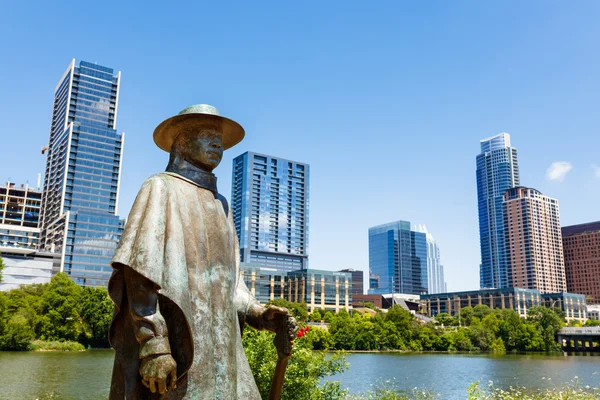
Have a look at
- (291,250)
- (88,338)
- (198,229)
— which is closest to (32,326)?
(88,338)

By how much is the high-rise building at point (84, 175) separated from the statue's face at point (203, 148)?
10481 centimetres

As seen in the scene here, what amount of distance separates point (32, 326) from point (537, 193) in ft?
541

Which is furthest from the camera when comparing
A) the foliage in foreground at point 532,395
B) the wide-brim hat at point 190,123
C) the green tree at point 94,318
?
the green tree at point 94,318

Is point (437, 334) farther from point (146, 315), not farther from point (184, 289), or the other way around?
point (146, 315)

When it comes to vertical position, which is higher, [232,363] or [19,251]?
[19,251]

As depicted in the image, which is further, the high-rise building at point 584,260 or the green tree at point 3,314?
the high-rise building at point 584,260

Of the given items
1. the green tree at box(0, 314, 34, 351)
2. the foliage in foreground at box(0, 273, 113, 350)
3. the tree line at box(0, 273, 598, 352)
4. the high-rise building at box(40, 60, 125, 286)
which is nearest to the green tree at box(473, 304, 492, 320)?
the tree line at box(0, 273, 598, 352)

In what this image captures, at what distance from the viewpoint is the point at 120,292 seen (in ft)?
11.5

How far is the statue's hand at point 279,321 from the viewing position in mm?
4199

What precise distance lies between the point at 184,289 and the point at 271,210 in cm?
17804

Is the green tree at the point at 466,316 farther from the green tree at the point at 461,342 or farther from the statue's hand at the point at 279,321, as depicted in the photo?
the statue's hand at the point at 279,321

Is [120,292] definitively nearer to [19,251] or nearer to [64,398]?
[64,398]

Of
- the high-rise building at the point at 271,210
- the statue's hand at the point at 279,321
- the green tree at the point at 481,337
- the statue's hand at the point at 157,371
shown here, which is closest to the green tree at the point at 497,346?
the green tree at the point at 481,337

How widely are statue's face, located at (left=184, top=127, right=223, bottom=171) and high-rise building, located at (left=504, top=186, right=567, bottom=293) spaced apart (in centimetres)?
18301
